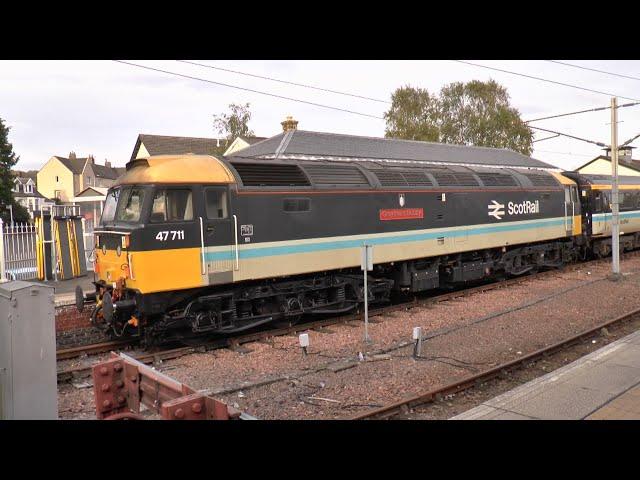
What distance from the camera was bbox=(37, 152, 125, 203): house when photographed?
7019 centimetres

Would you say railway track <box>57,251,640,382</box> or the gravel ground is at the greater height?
railway track <box>57,251,640,382</box>

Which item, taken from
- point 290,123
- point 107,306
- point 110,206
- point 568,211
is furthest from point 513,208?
point 290,123

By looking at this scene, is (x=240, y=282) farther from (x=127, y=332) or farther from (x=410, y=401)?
(x=410, y=401)

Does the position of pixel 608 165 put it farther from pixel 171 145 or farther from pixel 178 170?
pixel 178 170

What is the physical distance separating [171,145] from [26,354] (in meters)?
40.2

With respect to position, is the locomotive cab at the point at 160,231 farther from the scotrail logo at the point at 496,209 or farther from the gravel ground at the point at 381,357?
the scotrail logo at the point at 496,209

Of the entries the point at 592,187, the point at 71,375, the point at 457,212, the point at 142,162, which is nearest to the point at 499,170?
the point at 457,212

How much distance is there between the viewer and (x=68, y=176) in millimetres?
70375

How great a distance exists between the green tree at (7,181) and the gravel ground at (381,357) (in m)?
36.7

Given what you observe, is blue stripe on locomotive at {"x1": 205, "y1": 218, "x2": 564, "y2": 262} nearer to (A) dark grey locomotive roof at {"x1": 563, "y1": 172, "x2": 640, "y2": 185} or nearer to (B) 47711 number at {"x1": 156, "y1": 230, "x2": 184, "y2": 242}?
(B) 47711 number at {"x1": 156, "y1": 230, "x2": 184, "y2": 242}

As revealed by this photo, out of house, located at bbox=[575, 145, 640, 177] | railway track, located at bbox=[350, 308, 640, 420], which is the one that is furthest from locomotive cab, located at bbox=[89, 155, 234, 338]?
house, located at bbox=[575, 145, 640, 177]

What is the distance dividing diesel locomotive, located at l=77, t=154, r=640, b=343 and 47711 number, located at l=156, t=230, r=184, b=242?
0.02 m

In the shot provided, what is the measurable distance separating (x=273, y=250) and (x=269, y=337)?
1.84m

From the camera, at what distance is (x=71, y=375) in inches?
352
